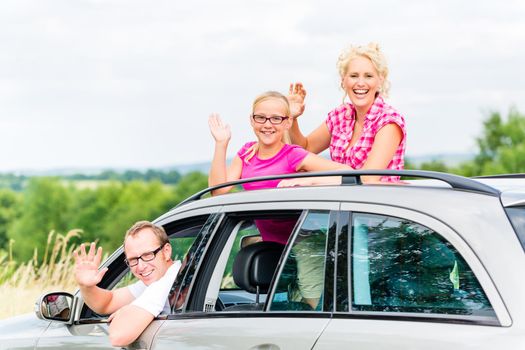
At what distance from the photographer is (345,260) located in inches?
164

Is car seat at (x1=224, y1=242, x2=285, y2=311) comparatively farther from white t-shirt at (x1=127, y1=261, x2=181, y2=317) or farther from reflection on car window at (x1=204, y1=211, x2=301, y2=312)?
white t-shirt at (x1=127, y1=261, x2=181, y2=317)

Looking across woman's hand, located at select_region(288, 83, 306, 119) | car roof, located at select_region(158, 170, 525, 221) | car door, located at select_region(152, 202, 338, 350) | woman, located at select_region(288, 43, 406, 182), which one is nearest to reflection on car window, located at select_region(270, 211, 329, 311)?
car door, located at select_region(152, 202, 338, 350)

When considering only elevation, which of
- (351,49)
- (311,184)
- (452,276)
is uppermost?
(351,49)

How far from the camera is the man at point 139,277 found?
495 cm

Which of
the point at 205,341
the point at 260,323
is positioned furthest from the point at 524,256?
the point at 205,341

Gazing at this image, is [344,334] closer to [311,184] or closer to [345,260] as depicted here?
[345,260]

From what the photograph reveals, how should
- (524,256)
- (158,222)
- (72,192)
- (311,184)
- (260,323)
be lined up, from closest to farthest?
(524,256) < (260,323) < (311,184) < (158,222) < (72,192)

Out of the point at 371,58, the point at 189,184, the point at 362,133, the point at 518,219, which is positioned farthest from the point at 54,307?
the point at 189,184

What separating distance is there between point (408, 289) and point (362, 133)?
1.95m

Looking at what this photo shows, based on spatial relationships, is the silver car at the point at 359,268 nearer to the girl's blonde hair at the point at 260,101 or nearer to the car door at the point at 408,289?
the car door at the point at 408,289

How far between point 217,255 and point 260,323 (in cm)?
66

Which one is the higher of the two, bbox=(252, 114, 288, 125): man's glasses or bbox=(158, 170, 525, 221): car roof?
bbox=(252, 114, 288, 125): man's glasses

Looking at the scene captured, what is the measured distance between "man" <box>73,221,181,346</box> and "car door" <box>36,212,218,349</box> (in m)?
0.06

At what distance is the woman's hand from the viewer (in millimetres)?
6566
